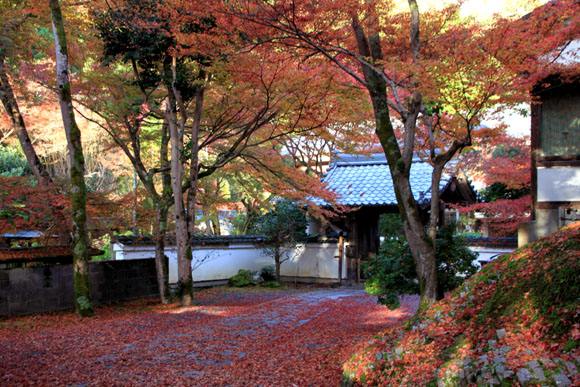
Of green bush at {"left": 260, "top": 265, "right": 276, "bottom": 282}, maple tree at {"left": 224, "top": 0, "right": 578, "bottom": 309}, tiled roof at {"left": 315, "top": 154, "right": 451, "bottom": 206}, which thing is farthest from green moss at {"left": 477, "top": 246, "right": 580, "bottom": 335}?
green bush at {"left": 260, "top": 265, "right": 276, "bottom": 282}

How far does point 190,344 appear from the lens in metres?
7.48

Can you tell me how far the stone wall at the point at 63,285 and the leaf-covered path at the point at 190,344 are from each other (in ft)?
1.61

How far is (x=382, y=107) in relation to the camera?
24.9 ft

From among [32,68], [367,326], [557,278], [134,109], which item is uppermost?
[32,68]

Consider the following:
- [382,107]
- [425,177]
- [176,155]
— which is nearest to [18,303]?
[176,155]

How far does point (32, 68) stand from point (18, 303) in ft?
18.1

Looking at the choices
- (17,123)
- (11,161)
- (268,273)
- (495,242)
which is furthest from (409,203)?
(11,161)

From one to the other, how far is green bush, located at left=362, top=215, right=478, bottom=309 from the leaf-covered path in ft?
2.77

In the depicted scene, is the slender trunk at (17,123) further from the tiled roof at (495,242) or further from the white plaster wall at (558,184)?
the tiled roof at (495,242)

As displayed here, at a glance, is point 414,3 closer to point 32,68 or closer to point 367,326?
point 367,326

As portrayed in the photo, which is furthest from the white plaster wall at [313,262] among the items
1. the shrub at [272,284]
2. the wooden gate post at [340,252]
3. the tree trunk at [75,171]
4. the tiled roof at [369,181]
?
the tree trunk at [75,171]

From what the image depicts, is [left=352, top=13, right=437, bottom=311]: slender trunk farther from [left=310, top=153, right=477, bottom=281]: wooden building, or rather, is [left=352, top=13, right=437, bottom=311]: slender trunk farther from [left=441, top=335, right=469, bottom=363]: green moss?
[left=310, top=153, right=477, bottom=281]: wooden building

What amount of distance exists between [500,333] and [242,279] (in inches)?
542

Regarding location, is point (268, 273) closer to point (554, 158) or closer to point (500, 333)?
point (554, 158)
